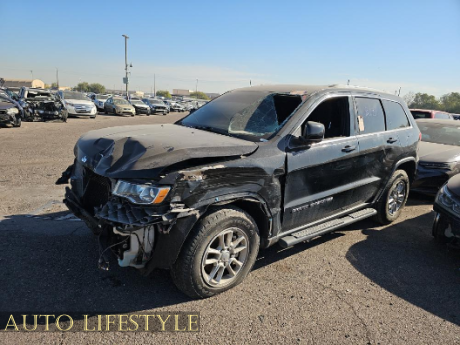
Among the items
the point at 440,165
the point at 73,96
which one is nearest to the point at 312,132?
the point at 440,165

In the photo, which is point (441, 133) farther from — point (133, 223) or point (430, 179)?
point (133, 223)

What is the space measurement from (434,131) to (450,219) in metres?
4.69

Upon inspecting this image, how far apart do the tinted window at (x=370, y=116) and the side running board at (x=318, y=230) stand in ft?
3.48

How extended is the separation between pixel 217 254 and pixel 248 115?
1.63m

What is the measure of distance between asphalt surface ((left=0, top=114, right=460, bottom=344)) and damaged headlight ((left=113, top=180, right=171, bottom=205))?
0.97 metres

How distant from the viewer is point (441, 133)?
7.71 meters

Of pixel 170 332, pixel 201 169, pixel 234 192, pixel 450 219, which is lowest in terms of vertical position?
pixel 170 332

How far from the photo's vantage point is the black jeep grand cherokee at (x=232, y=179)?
106 inches

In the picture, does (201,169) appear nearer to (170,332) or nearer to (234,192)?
(234,192)

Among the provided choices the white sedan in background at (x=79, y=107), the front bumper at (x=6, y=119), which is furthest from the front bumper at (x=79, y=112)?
the front bumper at (x=6, y=119)

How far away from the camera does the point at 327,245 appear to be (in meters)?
4.32

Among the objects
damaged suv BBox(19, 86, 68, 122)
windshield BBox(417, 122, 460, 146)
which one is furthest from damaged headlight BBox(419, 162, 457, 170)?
damaged suv BBox(19, 86, 68, 122)

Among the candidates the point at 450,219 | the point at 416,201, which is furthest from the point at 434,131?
the point at 450,219

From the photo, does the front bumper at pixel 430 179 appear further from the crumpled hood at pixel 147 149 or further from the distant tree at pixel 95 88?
the distant tree at pixel 95 88
